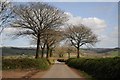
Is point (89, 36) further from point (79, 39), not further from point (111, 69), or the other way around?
point (111, 69)

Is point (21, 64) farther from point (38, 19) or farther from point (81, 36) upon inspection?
point (81, 36)

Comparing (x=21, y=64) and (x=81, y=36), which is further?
(x=81, y=36)

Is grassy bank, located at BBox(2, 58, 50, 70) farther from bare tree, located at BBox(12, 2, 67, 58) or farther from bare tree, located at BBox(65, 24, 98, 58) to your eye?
bare tree, located at BBox(65, 24, 98, 58)

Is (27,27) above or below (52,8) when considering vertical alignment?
below

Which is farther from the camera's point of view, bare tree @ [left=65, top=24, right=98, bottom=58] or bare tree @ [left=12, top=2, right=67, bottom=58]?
bare tree @ [left=65, top=24, right=98, bottom=58]

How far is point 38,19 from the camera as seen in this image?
49.4 meters

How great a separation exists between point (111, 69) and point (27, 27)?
103 feet

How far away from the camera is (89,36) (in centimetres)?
6756

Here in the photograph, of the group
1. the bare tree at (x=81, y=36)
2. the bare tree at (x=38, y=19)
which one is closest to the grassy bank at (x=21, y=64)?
the bare tree at (x=38, y=19)

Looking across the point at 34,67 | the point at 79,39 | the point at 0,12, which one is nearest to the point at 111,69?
the point at 0,12

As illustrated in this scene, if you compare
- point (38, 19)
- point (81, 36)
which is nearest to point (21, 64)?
point (38, 19)

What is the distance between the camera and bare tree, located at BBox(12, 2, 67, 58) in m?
47.4

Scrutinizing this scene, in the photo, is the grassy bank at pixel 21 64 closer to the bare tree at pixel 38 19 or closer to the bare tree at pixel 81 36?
the bare tree at pixel 38 19

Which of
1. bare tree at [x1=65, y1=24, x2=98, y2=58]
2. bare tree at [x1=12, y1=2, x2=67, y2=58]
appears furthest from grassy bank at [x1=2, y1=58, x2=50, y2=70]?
bare tree at [x1=65, y1=24, x2=98, y2=58]
